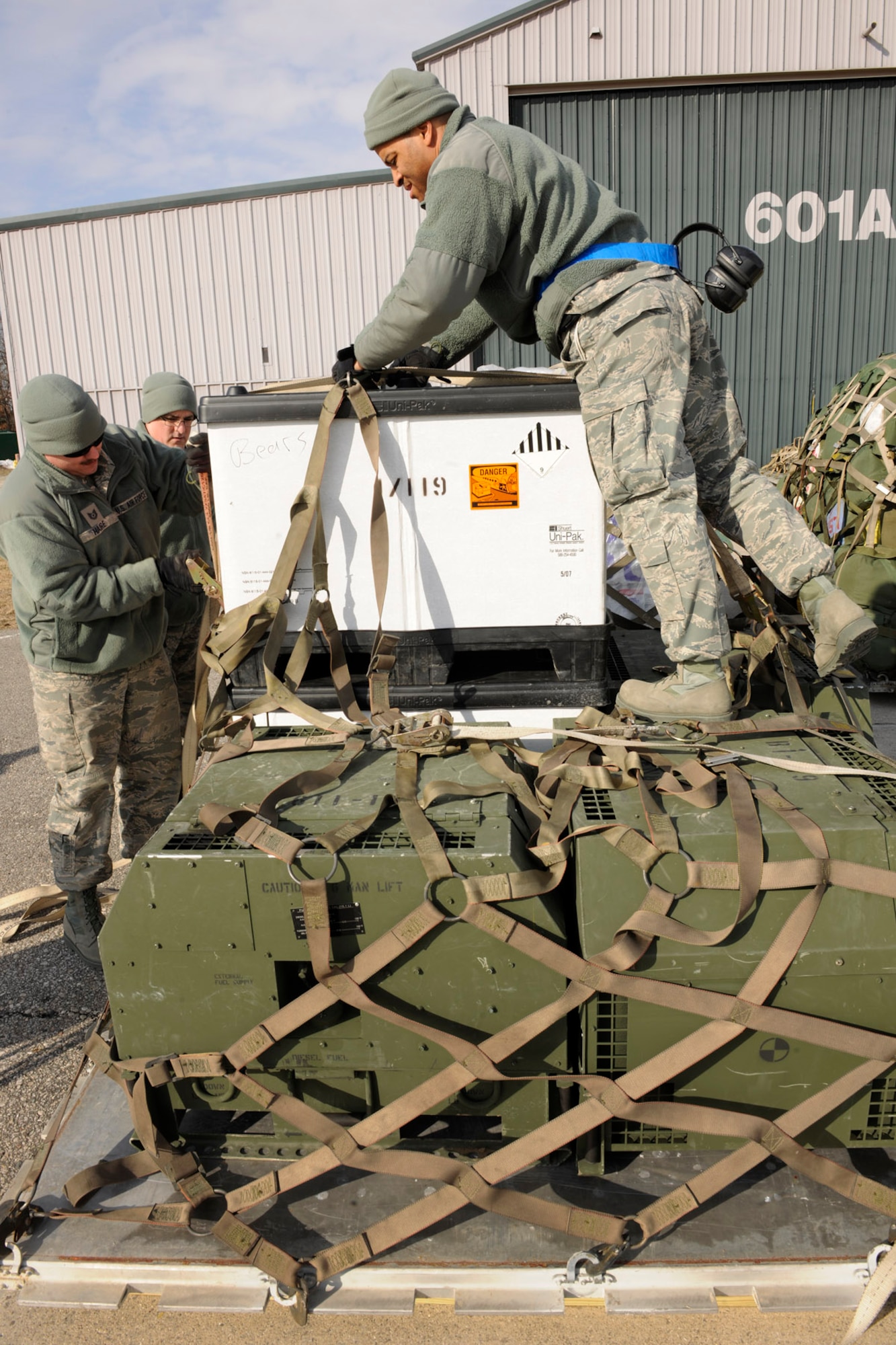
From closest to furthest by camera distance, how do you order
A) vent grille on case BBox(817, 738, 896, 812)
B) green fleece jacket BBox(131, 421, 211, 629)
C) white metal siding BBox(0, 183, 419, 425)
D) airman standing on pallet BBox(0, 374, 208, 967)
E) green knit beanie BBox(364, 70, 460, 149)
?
vent grille on case BBox(817, 738, 896, 812)
green knit beanie BBox(364, 70, 460, 149)
airman standing on pallet BBox(0, 374, 208, 967)
green fleece jacket BBox(131, 421, 211, 629)
white metal siding BBox(0, 183, 419, 425)

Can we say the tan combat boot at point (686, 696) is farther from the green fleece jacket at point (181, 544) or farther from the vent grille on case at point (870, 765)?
the green fleece jacket at point (181, 544)

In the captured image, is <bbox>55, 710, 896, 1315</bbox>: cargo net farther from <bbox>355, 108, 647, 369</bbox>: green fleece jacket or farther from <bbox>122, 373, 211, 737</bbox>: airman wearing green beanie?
<bbox>122, 373, 211, 737</bbox>: airman wearing green beanie

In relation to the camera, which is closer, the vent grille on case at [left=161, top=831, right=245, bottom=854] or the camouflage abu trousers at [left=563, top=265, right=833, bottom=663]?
the vent grille on case at [left=161, top=831, right=245, bottom=854]

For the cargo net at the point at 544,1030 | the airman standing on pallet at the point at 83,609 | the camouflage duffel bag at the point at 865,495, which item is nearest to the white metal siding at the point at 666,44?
the camouflage duffel bag at the point at 865,495

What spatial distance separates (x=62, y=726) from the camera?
3.49 meters

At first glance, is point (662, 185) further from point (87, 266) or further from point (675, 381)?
point (675, 381)

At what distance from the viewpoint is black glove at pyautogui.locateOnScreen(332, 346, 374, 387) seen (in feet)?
9.05

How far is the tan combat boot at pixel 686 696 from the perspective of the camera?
269 centimetres

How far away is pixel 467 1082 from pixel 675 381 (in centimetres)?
195

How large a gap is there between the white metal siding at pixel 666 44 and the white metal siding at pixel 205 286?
5.78 feet

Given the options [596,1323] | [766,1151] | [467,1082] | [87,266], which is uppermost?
[87,266]

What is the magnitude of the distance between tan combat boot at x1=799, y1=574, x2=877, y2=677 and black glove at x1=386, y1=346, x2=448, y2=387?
136 cm

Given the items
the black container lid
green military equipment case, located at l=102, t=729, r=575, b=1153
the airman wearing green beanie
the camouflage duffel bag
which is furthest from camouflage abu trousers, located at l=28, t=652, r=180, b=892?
the camouflage duffel bag

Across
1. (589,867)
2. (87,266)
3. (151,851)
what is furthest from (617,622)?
(87,266)
